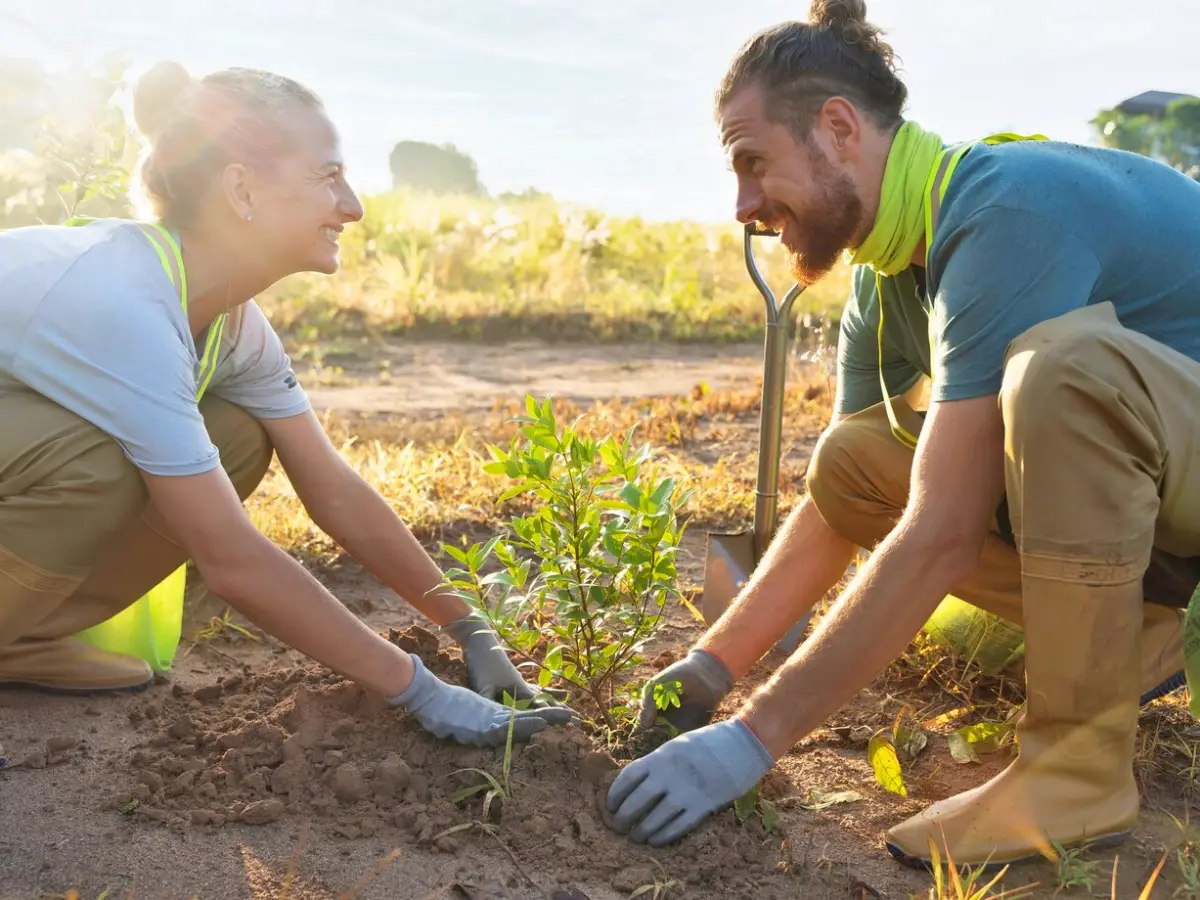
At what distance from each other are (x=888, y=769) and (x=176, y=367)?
5.60 ft

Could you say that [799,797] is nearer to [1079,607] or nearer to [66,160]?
[1079,607]

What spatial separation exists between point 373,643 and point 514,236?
8.75 metres

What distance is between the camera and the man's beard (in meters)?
2.34

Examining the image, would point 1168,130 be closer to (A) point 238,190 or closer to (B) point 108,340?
(A) point 238,190

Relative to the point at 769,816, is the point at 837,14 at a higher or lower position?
higher

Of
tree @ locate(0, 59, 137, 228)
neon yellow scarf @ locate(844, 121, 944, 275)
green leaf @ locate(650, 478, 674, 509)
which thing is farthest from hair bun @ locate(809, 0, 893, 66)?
tree @ locate(0, 59, 137, 228)

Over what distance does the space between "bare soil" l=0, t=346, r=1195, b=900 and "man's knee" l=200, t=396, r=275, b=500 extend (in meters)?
0.51

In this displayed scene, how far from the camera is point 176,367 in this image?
219 cm

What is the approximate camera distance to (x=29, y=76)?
3.62 metres

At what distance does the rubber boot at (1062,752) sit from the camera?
204 centimetres

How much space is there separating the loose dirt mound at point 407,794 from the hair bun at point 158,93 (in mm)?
1294

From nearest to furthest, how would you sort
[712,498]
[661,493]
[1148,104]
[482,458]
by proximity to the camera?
[661,493], [712,498], [482,458], [1148,104]

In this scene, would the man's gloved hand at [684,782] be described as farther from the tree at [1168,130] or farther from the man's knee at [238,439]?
the tree at [1168,130]

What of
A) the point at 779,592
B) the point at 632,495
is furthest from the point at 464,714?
the point at 779,592
